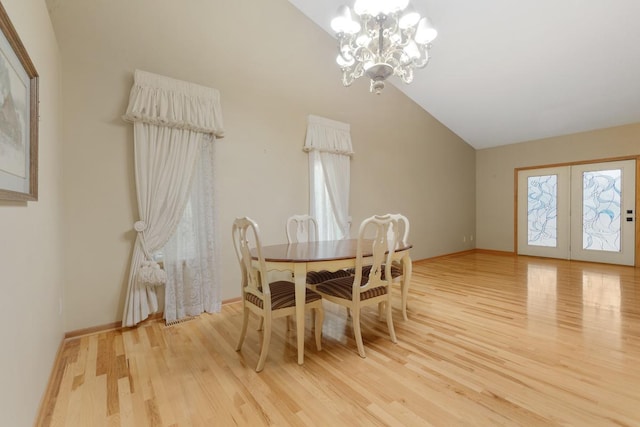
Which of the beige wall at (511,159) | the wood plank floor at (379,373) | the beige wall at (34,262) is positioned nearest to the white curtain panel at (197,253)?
the wood plank floor at (379,373)

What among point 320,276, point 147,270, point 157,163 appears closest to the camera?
point 147,270

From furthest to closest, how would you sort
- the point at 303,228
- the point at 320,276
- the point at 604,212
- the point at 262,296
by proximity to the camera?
the point at 604,212 < the point at 303,228 < the point at 320,276 < the point at 262,296

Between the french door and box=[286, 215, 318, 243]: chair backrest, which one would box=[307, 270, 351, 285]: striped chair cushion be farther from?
the french door

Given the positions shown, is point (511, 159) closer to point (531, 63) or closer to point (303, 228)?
point (531, 63)

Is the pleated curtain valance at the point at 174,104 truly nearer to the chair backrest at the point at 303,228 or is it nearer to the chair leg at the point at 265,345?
the chair backrest at the point at 303,228

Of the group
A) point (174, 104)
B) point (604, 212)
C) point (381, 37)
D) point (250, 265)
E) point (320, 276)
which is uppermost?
point (381, 37)

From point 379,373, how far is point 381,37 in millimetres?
2424

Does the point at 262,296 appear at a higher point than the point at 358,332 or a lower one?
higher

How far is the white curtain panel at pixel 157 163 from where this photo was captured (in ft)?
8.18

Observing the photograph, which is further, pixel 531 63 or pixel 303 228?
pixel 531 63

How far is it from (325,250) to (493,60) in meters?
3.66

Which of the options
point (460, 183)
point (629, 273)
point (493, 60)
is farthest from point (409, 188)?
point (629, 273)

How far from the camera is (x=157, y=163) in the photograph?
259 cm

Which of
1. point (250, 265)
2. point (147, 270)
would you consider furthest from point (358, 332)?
point (147, 270)
